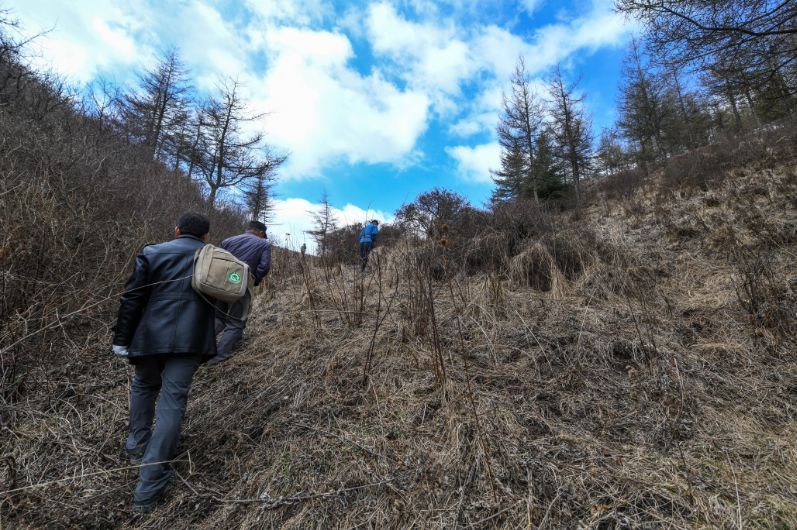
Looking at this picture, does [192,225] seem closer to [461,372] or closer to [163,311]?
[163,311]

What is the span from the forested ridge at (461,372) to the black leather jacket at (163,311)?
672 mm

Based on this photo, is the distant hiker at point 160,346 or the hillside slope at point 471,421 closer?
the hillside slope at point 471,421

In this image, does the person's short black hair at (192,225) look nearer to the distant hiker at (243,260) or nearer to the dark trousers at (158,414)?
the dark trousers at (158,414)

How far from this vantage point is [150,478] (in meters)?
1.80

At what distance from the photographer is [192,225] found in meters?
2.25

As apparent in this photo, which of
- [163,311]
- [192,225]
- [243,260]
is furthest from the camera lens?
[243,260]

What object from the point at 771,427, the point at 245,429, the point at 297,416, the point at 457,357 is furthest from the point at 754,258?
the point at 245,429

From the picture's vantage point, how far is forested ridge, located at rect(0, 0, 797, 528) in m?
1.67

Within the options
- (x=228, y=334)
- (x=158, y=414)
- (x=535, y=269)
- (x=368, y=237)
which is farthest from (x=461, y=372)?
(x=368, y=237)

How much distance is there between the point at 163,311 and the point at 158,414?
0.62 m

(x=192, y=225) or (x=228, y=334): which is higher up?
(x=192, y=225)

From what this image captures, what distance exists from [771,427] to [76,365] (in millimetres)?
5913

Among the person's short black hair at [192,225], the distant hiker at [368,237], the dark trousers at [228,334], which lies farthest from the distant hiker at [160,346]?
the distant hiker at [368,237]

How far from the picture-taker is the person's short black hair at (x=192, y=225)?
224 cm
